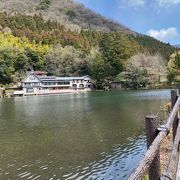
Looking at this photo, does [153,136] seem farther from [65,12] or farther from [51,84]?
[65,12]

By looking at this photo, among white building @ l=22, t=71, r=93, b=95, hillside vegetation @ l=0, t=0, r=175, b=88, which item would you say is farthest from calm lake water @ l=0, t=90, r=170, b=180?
hillside vegetation @ l=0, t=0, r=175, b=88

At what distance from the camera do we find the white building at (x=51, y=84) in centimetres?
6756

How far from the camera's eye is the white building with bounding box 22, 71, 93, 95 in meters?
67.6

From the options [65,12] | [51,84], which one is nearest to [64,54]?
[51,84]

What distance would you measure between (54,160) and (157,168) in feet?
26.2

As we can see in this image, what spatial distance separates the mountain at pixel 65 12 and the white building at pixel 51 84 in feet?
313

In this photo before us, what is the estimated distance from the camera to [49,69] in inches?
3162

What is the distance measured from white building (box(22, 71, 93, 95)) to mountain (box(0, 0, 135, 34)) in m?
95.4

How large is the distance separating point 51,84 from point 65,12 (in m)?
120

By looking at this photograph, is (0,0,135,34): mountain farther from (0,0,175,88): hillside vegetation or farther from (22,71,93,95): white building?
(22,71,93,95): white building

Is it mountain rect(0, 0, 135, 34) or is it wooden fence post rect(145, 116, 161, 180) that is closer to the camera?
wooden fence post rect(145, 116, 161, 180)

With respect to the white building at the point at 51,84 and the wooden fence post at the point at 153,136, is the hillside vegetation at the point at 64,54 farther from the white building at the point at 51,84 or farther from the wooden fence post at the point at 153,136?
the wooden fence post at the point at 153,136

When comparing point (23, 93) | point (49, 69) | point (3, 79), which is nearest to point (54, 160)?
point (23, 93)

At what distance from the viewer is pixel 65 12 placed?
180 metres
